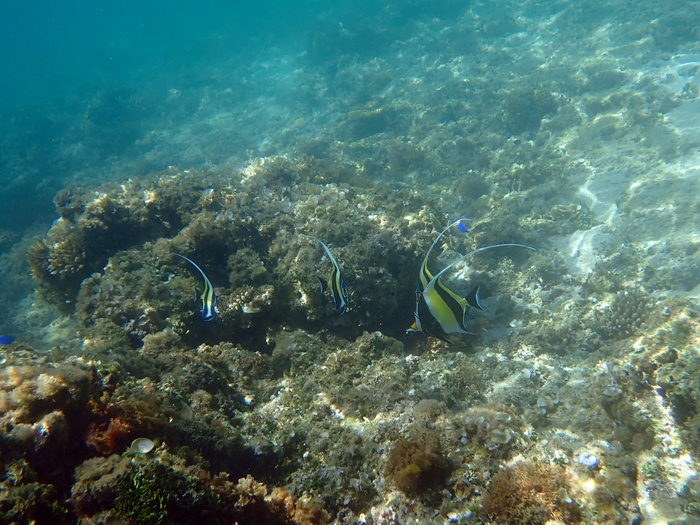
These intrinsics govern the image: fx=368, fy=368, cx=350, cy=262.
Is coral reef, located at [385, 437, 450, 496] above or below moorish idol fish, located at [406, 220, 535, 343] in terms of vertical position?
below

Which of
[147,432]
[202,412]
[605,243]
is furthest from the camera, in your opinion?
[605,243]

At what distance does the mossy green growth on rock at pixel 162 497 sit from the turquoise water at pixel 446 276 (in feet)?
1.76

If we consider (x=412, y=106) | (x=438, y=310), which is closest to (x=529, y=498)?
(x=438, y=310)

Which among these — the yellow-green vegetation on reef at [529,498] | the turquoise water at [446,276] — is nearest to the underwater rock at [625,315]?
the turquoise water at [446,276]

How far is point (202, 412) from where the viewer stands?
10.7 feet

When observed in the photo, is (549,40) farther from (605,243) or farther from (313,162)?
(313,162)

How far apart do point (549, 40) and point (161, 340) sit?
20000mm

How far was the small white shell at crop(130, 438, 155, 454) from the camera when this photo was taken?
237 cm

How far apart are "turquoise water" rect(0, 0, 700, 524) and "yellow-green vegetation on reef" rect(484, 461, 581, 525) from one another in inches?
4.0

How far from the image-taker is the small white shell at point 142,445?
237 centimetres

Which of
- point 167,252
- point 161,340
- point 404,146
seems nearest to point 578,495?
point 161,340

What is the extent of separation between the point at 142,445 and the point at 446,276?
5053mm

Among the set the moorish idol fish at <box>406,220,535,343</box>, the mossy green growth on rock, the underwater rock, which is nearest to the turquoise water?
the underwater rock

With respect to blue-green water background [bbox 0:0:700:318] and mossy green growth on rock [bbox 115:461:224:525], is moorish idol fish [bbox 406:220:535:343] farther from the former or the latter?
blue-green water background [bbox 0:0:700:318]
